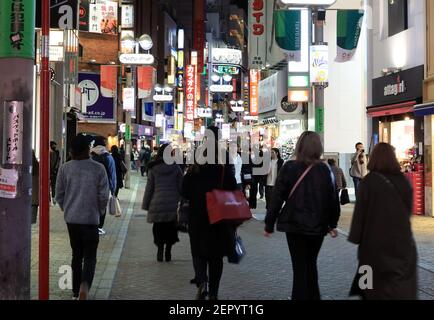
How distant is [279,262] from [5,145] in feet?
17.5

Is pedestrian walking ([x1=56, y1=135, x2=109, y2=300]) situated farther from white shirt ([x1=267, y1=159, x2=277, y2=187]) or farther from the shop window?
the shop window

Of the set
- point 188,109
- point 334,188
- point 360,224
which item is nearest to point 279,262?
point 334,188

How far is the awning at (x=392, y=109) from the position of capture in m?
16.6

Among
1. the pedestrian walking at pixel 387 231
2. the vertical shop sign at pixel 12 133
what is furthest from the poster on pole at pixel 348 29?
the vertical shop sign at pixel 12 133

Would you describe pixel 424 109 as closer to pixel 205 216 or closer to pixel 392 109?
pixel 392 109

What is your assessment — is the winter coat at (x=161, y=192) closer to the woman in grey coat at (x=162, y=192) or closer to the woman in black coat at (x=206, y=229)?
the woman in grey coat at (x=162, y=192)

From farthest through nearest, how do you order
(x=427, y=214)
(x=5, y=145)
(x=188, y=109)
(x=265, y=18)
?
1. (x=188, y=109)
2. (x=265, y=18)
3. (x=427, y=214)
4. (x=5, y=145)

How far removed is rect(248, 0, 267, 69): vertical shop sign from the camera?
84.5ft

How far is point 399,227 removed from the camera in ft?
16.2

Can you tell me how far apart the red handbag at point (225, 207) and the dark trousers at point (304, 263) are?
93 centimetres

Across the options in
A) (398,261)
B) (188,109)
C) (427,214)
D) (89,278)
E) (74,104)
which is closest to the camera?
(398,261)

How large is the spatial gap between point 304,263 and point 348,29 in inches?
430

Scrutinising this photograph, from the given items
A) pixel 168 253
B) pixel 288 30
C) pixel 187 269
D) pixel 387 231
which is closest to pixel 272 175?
pixel 288 30

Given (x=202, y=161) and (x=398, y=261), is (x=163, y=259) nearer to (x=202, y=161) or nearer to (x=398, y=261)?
(x=202, y=161)
